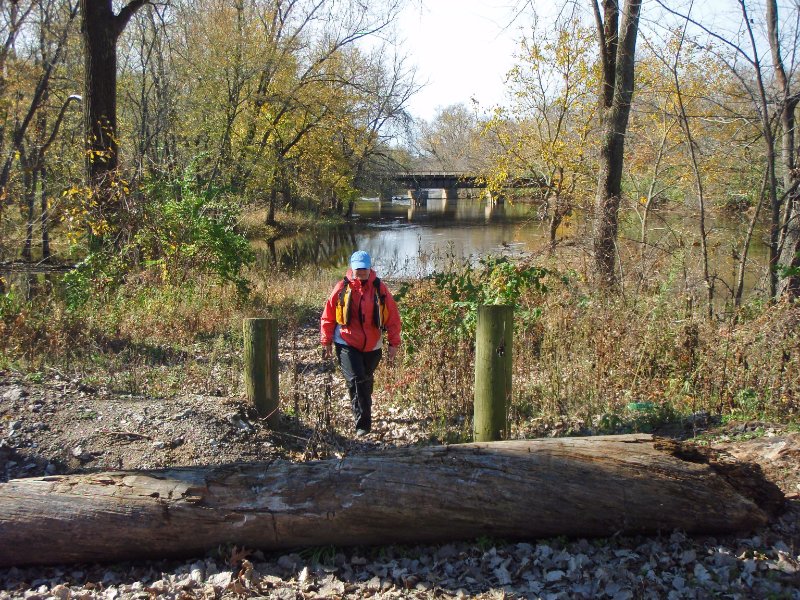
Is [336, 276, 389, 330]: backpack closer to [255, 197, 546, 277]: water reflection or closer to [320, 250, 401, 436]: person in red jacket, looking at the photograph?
[320, 250, 401, 436]: person in red jacket

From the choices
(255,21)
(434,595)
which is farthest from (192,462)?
(255,21)

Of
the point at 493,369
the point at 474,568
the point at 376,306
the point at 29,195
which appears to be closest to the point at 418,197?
the point at 29,195

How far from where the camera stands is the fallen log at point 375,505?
12.3 feet

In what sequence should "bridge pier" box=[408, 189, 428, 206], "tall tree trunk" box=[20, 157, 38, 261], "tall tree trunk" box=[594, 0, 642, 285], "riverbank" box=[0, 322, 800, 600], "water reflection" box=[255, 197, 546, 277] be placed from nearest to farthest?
"riverbank" box=[0, 322, 800, 600] < "tall tree trunk" box=[594, 0, 642, 285] < "tall tree trunk" box=[20, 157, 38, 261] < "water reflection" box=[255, 197, 546, 277] < "bridge pier" box=[408, 189, 428, 206]

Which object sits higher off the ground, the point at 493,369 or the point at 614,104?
the point at 614,104

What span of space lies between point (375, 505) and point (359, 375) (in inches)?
97.0

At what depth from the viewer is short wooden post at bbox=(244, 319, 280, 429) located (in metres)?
5.89

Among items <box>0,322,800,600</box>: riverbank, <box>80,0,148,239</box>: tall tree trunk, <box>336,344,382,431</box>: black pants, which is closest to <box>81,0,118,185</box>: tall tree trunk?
<box>80,0,148,239</box>: tall tree trunk

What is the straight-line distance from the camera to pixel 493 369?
4.96m

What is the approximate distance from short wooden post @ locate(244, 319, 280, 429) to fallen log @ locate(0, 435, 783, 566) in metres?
2.06

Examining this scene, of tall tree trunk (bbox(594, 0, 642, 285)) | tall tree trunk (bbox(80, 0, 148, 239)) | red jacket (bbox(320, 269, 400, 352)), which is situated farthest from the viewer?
tall tree trunk (bbox(80, 0, 148, 239))

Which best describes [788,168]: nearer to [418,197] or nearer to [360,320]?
[360,320]

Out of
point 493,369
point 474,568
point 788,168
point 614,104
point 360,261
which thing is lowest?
point 474,568

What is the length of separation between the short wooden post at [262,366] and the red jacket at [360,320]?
1.81ft
